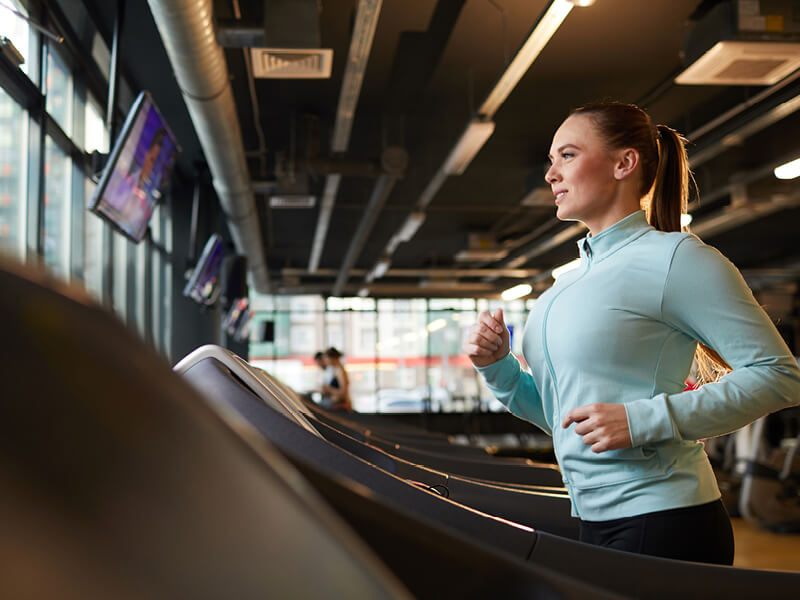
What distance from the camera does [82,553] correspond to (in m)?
0.26

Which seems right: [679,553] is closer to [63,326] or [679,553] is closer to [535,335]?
[535,335]

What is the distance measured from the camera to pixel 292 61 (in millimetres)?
4289

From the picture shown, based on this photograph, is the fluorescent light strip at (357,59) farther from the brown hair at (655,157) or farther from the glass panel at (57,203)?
the brown hair at (655,157)

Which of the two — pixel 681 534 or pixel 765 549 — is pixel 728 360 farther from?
pixel 765 549

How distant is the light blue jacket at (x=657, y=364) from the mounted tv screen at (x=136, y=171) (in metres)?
3.01

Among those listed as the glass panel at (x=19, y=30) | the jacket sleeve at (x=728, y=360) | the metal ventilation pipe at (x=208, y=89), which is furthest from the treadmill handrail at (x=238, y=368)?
the glass panel at (x=19, y=30)

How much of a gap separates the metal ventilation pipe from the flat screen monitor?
0.44 meters

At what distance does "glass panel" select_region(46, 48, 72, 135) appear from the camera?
477cm

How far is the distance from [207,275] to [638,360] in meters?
6.74

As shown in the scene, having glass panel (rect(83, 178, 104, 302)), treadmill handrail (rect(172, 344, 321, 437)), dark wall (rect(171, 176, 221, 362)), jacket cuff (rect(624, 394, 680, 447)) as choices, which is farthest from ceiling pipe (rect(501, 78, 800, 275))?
dark wall (rect(171, 176, 221, 362))

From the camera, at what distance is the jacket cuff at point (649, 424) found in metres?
0.95

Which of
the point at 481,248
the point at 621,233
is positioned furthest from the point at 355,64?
the point at 481,248

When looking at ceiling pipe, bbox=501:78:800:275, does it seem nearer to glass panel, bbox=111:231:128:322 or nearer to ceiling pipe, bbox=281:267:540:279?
glass panel, bbox=111:231:128:322

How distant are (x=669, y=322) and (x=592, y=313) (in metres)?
0.11
